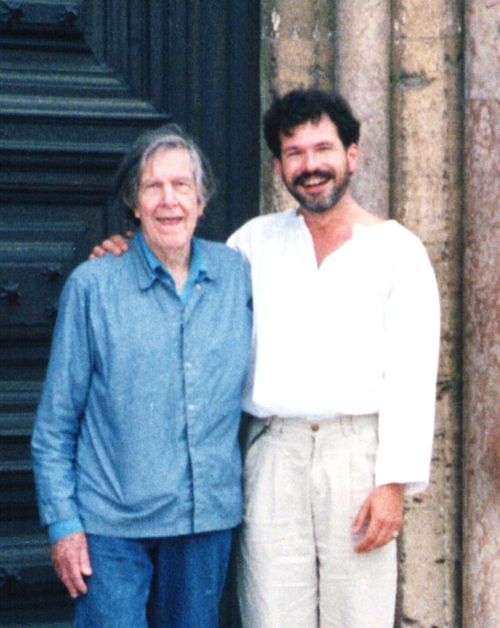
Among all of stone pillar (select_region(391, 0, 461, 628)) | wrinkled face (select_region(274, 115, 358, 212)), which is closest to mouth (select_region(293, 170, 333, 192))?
wrinkled face (select_region(274, 115, 358, 212))

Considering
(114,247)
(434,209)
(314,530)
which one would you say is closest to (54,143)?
(114,247)

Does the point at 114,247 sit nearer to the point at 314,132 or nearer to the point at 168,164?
the point at 168,164

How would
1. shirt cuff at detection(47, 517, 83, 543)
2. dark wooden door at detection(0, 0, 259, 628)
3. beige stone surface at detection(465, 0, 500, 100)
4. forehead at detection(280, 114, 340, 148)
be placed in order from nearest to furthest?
shirt cuff at detection(47, 517, 83, 543) < forehead at detection(280, 114, 340, 148) < beige stone surface at detection(465, 0, 500, 100) < dark wooden door at detection(0, 0, 259, 628)

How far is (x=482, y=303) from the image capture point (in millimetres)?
2744

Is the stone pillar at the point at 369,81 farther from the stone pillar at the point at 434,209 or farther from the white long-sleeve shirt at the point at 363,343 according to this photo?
the white long-sleeve shirt at the point at 363,343

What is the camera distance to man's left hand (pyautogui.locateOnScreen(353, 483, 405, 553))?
2.32 metres

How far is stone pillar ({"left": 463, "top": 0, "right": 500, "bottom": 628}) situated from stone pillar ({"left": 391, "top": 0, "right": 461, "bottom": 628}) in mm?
43

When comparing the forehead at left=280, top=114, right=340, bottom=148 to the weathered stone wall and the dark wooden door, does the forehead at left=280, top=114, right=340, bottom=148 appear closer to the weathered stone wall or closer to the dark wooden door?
the weathered stone wall

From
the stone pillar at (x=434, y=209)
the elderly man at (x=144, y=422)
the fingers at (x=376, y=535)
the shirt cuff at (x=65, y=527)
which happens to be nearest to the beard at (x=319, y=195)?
the elderly man at (x=144, y=422)

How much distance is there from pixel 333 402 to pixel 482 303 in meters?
0.56

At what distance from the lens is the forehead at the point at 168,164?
2332 mm

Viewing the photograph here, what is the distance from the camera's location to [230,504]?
92.5 inches

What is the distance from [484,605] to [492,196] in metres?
0.84

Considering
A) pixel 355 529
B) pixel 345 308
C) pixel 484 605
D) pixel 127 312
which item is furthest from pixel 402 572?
pixel 127 312
